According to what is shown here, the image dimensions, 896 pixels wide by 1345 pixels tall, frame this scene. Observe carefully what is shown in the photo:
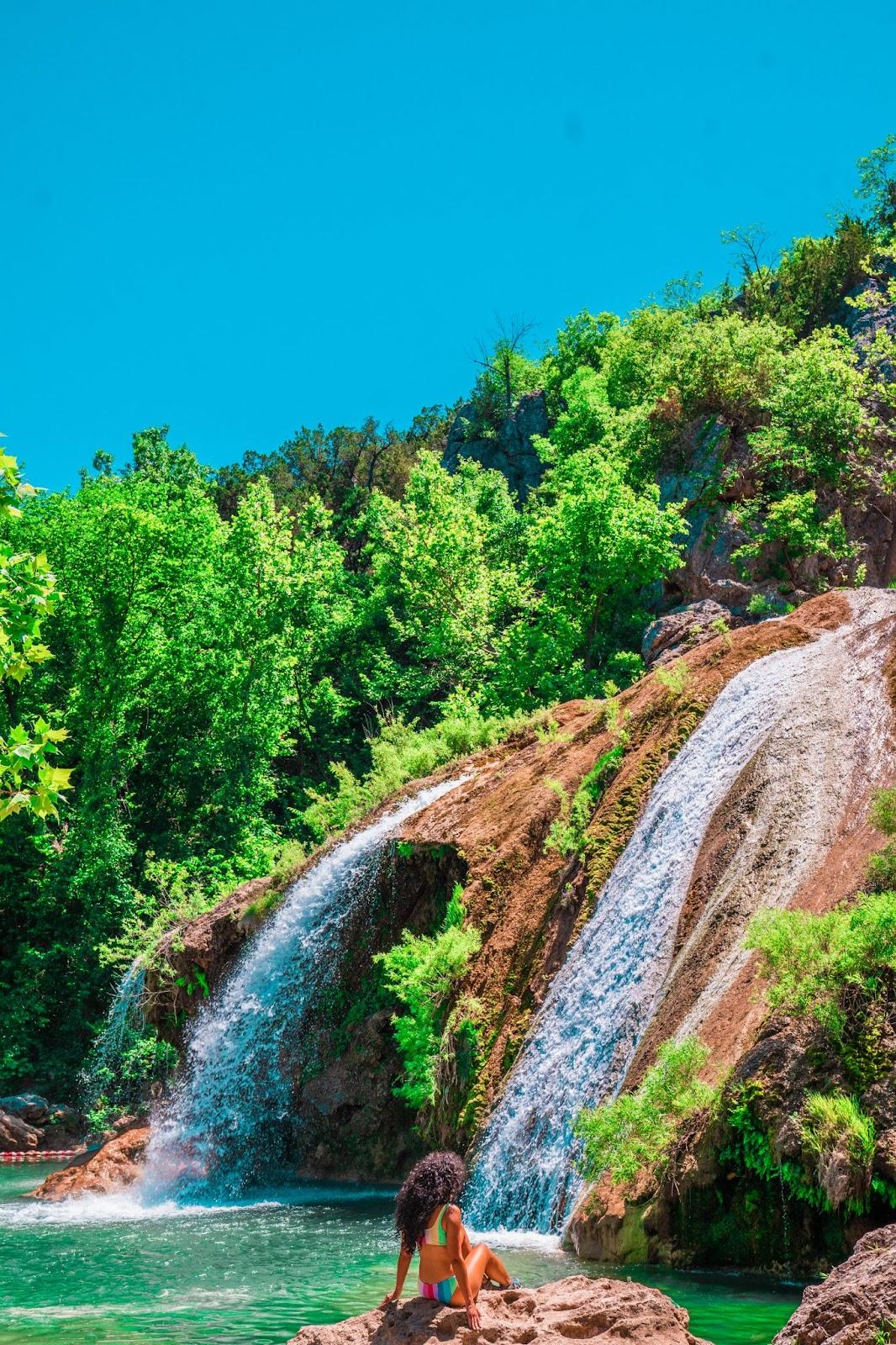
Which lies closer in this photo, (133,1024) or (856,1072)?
(856,1072)

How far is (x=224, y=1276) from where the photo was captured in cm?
1291

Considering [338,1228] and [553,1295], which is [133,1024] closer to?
[338,1228]

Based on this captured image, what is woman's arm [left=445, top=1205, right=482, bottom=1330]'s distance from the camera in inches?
276

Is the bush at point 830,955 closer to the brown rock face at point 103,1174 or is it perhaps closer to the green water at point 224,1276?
the green water at point 224,1276

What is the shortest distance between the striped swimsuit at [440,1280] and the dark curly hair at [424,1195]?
0.05m

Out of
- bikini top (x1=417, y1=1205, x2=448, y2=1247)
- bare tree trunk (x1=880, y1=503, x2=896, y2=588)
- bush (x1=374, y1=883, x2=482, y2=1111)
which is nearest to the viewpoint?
bikini top (x1=417, y1=1205, x2=448, y2=1247)

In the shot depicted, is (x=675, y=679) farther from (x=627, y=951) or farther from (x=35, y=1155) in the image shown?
(x=35, y=1155)

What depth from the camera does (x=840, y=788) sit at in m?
13.7

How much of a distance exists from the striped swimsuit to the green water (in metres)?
2.12

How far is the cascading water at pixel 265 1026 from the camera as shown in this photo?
2136 cm

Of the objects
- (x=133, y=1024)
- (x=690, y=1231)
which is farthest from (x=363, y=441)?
(x=690, y=1231)

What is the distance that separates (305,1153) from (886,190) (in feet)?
125

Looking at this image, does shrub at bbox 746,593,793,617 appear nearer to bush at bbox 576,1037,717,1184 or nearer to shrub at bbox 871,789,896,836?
shrub at bbox 871,789,896,836

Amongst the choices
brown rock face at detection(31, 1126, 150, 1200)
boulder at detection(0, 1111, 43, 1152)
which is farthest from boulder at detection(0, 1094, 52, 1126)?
brown rock face at detection(31, 1126, 150, 1200)
